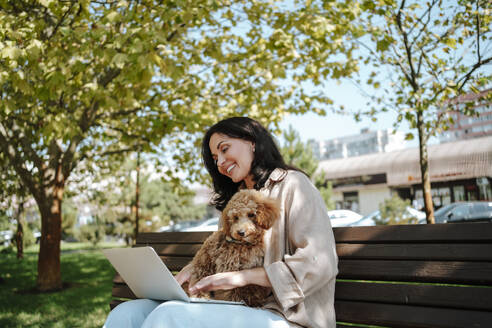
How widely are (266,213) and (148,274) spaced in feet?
2.18

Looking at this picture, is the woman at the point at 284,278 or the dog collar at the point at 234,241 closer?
the woman at the point at 284,278

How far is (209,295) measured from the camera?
2107 mm

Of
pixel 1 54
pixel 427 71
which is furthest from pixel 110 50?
pixel 427 71

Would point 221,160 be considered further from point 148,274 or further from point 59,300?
point 59,300

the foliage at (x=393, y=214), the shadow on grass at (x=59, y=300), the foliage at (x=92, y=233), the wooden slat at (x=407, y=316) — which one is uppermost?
the wooden slat at (x=407, y=316)

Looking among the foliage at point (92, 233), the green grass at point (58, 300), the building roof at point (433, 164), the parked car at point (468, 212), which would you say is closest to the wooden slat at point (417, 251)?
the green grass at point (58, 300)

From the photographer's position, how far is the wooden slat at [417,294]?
1.98 meters

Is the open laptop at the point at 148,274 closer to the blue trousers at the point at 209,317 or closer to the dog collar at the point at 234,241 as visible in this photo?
the blue trousers at the point at 209,317

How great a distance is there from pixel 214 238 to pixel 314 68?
193 inches

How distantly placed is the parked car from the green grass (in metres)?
7.60

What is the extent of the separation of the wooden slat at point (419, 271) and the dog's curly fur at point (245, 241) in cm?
64

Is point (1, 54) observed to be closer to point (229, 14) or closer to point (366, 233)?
point (366, 233)

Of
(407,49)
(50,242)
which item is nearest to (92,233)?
(50,242)

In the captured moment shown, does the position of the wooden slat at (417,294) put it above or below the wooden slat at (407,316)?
above
